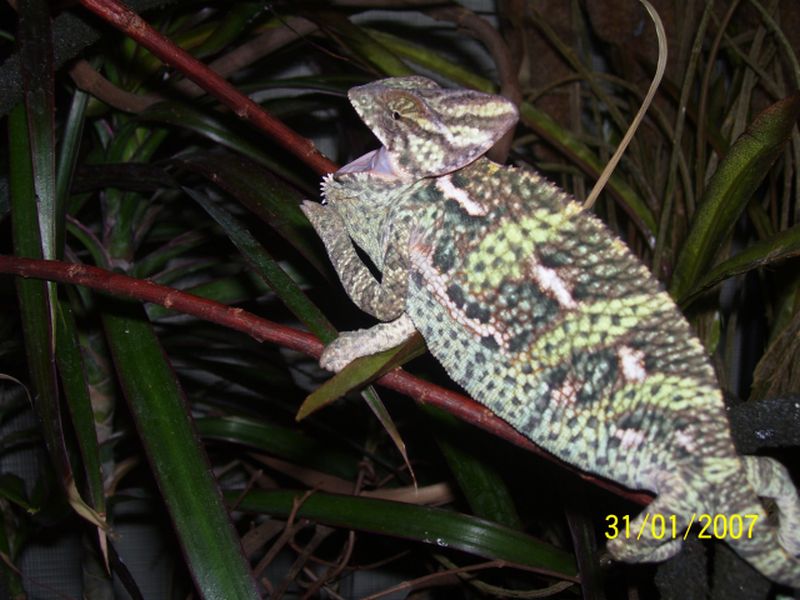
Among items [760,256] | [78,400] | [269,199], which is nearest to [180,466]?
[78,400]

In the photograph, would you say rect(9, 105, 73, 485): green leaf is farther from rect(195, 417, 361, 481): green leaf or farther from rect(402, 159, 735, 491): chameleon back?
rect(195, 417, 361, 481): green leaf

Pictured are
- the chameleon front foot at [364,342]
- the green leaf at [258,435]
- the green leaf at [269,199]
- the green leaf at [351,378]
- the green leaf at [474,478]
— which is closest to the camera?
the green leaf at [351,378]

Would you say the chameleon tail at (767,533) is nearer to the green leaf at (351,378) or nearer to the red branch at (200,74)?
the green leaf at (351,378)

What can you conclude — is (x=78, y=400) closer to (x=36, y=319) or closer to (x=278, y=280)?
(x=36, y=319)

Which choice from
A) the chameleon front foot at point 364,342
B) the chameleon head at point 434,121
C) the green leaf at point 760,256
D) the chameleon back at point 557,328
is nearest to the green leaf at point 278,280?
the chameleon front foot at point 364,342

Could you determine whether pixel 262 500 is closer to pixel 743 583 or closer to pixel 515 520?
pixel 515 520

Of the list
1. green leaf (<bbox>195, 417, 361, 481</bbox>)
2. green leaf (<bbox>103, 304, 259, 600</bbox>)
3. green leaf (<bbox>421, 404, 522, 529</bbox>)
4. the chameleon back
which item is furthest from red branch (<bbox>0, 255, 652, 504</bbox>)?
green leaf (<bbox>195, 417, 361, 481</bbox>)
